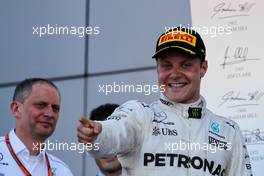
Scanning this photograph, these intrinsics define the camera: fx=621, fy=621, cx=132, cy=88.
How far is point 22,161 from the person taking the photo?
8.60 ft

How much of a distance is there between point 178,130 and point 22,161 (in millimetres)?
922

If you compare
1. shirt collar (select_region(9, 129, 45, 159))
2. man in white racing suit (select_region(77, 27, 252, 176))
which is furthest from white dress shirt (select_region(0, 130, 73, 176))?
man in white racing suit (select_region(77, 27, 252, 176))

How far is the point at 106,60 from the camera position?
3.72 meters

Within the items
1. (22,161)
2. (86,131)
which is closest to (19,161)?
(22,161)

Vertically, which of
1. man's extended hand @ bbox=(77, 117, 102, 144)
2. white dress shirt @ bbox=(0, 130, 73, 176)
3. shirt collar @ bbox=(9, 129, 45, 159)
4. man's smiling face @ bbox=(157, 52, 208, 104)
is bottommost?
white dress shirt @ bbox=(0, 130, 73, 176)

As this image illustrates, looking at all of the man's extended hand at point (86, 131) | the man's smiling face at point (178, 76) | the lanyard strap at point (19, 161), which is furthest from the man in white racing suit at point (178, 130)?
the lanyard strap at point (19, 161)

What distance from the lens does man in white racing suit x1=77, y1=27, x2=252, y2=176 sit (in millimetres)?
1890

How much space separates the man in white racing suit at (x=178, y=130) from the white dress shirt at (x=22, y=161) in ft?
2.59

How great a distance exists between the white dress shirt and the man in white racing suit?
79 cm

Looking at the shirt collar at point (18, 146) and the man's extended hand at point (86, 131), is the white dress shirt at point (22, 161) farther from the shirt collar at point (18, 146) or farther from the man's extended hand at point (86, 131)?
the man's extended hand at point (86, 131)

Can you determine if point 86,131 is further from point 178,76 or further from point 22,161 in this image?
point 22,161

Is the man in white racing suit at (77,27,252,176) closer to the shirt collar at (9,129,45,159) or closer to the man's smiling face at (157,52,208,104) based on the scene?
the man's smiling face at (157,52,208,104)

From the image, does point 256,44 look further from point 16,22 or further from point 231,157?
point 16,22

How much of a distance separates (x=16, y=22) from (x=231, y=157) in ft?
7.96
